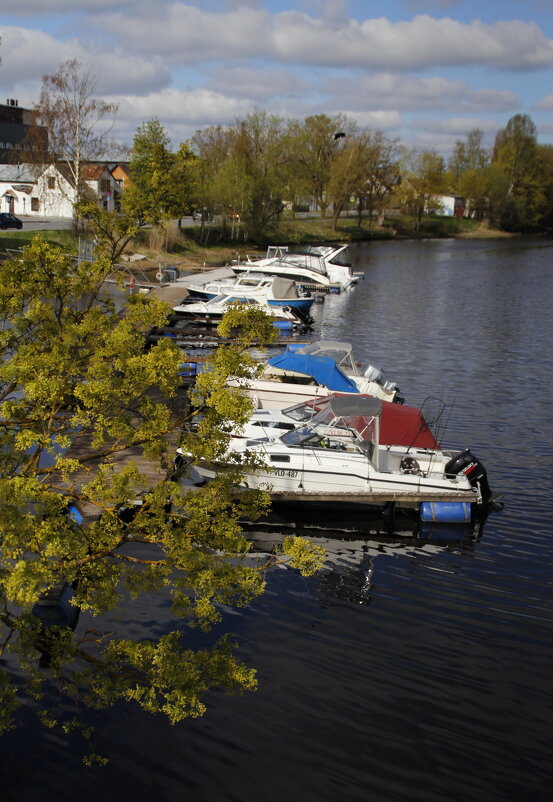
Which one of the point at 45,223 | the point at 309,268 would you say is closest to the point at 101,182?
the point at 45,223

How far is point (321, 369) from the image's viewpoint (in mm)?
28891

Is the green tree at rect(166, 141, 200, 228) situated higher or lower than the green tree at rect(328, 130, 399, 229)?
lower

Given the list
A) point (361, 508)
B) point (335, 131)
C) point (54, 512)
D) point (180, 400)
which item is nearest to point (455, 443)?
point (361, 508)

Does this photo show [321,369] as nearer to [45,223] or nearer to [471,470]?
→ [471,470]

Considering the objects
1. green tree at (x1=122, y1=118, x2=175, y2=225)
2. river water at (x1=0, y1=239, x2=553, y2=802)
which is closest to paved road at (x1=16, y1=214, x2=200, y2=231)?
river water at (x1=0, y1=239, x2=553, y2=802)

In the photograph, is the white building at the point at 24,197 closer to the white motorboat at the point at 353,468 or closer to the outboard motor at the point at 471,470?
the white motorboat at the point at 353,468

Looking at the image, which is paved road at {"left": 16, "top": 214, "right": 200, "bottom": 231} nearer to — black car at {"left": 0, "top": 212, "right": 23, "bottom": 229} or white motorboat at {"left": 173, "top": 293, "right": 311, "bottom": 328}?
black car at {"left": 0, "top": 212, "right": 23, "bottom": 229}

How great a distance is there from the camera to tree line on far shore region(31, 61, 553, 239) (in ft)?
221

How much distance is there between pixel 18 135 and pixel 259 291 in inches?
2799

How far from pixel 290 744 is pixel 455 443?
16.2 metres

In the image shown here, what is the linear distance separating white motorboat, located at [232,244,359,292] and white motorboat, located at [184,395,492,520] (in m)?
41.3

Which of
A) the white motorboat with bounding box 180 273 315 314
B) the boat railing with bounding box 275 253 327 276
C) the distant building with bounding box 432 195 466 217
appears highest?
the distant building with bounding box 432 195 466 217

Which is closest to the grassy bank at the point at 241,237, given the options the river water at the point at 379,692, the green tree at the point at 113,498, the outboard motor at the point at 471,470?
the outboard motor at the point at 471,470

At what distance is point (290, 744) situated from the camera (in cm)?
1262
